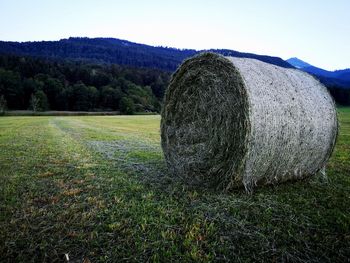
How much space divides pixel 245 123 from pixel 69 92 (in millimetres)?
78275

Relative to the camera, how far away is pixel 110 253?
11.5ft

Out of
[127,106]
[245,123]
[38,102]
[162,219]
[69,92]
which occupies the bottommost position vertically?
[127,106]

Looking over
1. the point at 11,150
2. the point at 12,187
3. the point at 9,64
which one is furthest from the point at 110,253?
the point at 9,64

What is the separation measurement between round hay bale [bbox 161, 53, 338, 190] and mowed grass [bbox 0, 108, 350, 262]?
1.36ft

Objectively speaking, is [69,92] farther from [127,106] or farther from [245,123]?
[245,123]

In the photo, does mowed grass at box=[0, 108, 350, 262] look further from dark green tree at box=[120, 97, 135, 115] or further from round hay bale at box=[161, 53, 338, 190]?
dark green tree at box=[120, 97, 135, 115]

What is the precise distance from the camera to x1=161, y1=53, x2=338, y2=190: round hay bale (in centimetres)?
538

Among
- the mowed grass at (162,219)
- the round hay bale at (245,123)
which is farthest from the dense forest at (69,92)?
the mowed grass at (162,219)

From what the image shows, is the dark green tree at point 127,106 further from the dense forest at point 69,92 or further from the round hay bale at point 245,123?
the round hay bale at point 245,123

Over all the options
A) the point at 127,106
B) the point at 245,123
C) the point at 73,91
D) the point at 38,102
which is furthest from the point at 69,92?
the point at 245,123

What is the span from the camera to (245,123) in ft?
17.3

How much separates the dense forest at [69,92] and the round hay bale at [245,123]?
209 ft

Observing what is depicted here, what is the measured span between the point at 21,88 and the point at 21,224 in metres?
85.1

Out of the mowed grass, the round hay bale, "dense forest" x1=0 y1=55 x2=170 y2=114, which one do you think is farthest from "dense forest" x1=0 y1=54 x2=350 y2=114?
the mowed grass
